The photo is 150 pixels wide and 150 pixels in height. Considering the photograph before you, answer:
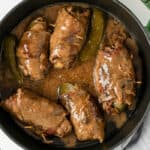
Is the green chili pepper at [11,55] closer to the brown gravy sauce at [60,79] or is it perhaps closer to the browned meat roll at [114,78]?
the brown gravy sauce at [60,79]

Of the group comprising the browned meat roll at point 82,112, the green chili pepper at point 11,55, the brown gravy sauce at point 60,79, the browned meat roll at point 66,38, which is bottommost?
the browned meat roll at point 82,112

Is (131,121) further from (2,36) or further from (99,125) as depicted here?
(2,36)

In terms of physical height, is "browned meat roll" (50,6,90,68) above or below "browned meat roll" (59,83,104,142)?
above

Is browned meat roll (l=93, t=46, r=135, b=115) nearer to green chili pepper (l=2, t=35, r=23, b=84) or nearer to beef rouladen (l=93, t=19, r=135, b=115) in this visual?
beef rouladen (l=93, t=19, r=135, b=115)

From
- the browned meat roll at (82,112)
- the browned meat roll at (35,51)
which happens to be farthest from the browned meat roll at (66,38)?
the browned meat roll at (82,112)

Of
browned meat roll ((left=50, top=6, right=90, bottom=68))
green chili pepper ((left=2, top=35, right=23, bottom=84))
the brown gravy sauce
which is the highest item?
browned meat roll ((left=50, top=6, right=90, bottom=68))

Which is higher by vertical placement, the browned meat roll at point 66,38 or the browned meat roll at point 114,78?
the browned meat roll at point 66,38

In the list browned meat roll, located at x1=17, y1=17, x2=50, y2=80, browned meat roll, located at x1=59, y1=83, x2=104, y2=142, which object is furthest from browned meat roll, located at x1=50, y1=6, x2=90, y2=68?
browned meat roll, located at x1=59, y1=83, x2=104, y2=142
